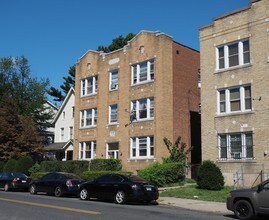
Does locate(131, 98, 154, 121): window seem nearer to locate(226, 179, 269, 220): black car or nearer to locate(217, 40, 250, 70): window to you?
locate(217, 40, 250, 70): window

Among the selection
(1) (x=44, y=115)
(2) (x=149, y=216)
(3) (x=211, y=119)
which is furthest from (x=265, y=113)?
(1) (x=44, y=115)

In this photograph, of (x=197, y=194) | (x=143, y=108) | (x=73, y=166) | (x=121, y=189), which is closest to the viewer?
(x=121, y=189)

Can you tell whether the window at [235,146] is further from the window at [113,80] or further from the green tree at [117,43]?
the green tree at [117,43]

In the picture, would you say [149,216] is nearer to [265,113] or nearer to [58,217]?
[58,217]

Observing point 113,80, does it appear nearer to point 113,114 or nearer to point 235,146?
point 113,114

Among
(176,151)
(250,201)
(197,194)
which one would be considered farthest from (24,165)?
(250,201)

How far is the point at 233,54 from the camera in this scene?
1091 inches

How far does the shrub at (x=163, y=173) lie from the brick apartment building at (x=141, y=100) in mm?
3179

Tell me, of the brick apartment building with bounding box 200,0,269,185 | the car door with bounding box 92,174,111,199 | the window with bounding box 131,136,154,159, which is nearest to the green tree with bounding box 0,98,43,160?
the window with bounding box 131,136,154,159

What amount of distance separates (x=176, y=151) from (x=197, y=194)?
843 cm

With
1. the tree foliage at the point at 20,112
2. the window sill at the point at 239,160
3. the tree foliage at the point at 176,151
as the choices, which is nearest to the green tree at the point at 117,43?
the tree foliage at the point at 20,112

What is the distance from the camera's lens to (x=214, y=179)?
79.2 ft

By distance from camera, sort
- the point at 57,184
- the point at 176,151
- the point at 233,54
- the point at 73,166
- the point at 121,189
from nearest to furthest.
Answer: the point at 121,189, the point at 57,184, the point at 233,54, the point at 176,151, the point at 73,166

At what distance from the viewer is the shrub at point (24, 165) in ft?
133
